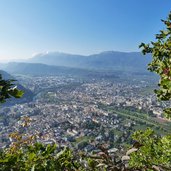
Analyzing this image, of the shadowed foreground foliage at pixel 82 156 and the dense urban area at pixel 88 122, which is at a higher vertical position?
the shadowed foreground foliage at pixel 82 156

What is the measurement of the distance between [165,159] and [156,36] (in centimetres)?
701

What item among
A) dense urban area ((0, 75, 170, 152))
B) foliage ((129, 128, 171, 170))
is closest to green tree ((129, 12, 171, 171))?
foliage ((129, 128, 171, 170))

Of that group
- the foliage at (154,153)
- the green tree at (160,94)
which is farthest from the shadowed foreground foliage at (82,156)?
the foliage at (154,153)

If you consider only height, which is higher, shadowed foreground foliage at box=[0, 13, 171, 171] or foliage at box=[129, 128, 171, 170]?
shadowed foreground foliage at box=[0, 13, 171, 171]

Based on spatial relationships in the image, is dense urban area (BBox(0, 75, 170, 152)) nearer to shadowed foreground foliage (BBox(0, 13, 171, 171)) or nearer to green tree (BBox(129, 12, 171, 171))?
green tree (BBox(129, 12, 171, 171))

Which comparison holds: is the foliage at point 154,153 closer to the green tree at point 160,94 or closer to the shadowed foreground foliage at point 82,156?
the green tree at point 160,94

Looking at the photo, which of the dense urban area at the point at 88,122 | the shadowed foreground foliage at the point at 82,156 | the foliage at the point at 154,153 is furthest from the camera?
the dense urban area at the point at 88,122

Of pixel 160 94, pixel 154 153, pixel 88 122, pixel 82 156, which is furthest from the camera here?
pixel 88 122

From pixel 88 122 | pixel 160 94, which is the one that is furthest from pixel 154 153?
pixel 88 122

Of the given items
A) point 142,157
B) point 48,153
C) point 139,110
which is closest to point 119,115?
point 139,110

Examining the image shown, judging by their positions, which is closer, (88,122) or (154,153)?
(154,153)

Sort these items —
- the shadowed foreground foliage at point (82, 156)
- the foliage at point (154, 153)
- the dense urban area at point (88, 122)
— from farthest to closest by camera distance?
the dense urban area at point (88, 122) → the foliage at point (154, 153) → the shadowed foreground foliage at point (82, 156)

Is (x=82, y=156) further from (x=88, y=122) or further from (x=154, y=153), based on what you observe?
(x=88, y=122)

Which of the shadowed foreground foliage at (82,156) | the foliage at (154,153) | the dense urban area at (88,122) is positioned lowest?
the dense urban area at (88,122)
